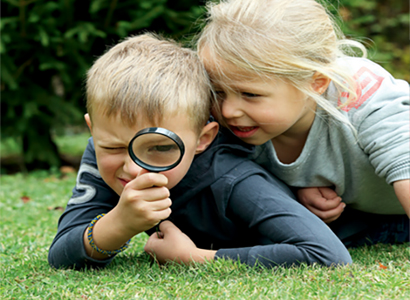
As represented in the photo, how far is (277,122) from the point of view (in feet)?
9.53

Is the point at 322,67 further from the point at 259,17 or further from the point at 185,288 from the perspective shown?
the point at 185,288

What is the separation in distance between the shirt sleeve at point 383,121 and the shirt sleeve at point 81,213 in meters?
1.53

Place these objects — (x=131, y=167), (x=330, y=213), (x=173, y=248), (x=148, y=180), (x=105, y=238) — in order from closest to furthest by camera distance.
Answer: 1. (x=148, y=180)
2. (x=131, y=167)
3. (x=105, y=238)
4. (x=173, y=248)
5. (x=330, y=213)

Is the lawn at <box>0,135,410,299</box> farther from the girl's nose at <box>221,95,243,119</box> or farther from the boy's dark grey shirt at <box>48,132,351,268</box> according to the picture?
the girl's nose at <box>221,95,243,119</box>

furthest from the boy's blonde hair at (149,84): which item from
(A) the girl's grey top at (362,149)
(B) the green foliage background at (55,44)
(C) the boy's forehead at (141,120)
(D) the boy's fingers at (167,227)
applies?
(B) the green foliage background at (55,44)

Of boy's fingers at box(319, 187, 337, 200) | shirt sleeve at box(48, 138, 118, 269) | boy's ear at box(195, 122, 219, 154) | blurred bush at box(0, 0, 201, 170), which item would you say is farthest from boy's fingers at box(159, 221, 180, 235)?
blurred bush at box(0, 0, 201, 170)

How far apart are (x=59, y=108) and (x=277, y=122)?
5.08 metres

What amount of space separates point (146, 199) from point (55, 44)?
200 inches

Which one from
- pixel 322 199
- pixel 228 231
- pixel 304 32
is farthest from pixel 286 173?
pixel 304 32

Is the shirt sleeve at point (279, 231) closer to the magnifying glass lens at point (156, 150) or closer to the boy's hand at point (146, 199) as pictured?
the boy's hand at point (146, 199)

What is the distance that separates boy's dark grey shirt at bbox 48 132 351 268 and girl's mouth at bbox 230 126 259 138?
0.23 feet

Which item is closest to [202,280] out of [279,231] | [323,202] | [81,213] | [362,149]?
[279,231]

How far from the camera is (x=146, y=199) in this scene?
240 centimetres

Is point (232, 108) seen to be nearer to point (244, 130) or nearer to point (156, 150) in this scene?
point (244, 130)
